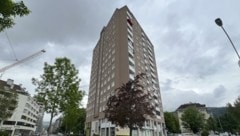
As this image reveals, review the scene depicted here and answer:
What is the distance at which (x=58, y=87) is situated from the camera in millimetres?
18141

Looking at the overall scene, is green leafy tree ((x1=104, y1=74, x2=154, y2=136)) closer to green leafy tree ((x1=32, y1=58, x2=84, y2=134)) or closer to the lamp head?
green leafy tree ((x1=32, y1=58, x2=84, y2=134))

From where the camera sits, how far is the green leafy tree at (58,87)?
17.8 meters

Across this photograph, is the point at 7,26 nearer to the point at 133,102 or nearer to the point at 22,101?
the point at 133,102

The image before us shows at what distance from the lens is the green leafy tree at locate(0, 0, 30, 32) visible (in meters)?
4.99

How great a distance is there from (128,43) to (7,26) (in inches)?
1957

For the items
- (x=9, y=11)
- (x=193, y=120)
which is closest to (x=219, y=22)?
(x=9, y=11)

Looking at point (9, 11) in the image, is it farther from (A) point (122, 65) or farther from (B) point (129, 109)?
(A) point (122, 65)

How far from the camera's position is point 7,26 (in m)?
5.34

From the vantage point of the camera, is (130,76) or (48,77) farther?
(130,76)

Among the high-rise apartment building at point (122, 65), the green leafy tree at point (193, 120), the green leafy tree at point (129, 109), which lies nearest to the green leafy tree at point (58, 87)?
the green leafy tree at point (129, 109)

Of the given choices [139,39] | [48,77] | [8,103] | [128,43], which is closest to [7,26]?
[48,77]

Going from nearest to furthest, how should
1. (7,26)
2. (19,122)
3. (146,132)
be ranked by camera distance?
1. (7,26)
2. (146,132)
3. (19,122)

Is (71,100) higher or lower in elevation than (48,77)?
lower

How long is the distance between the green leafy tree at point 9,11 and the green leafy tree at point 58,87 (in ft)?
43.7
